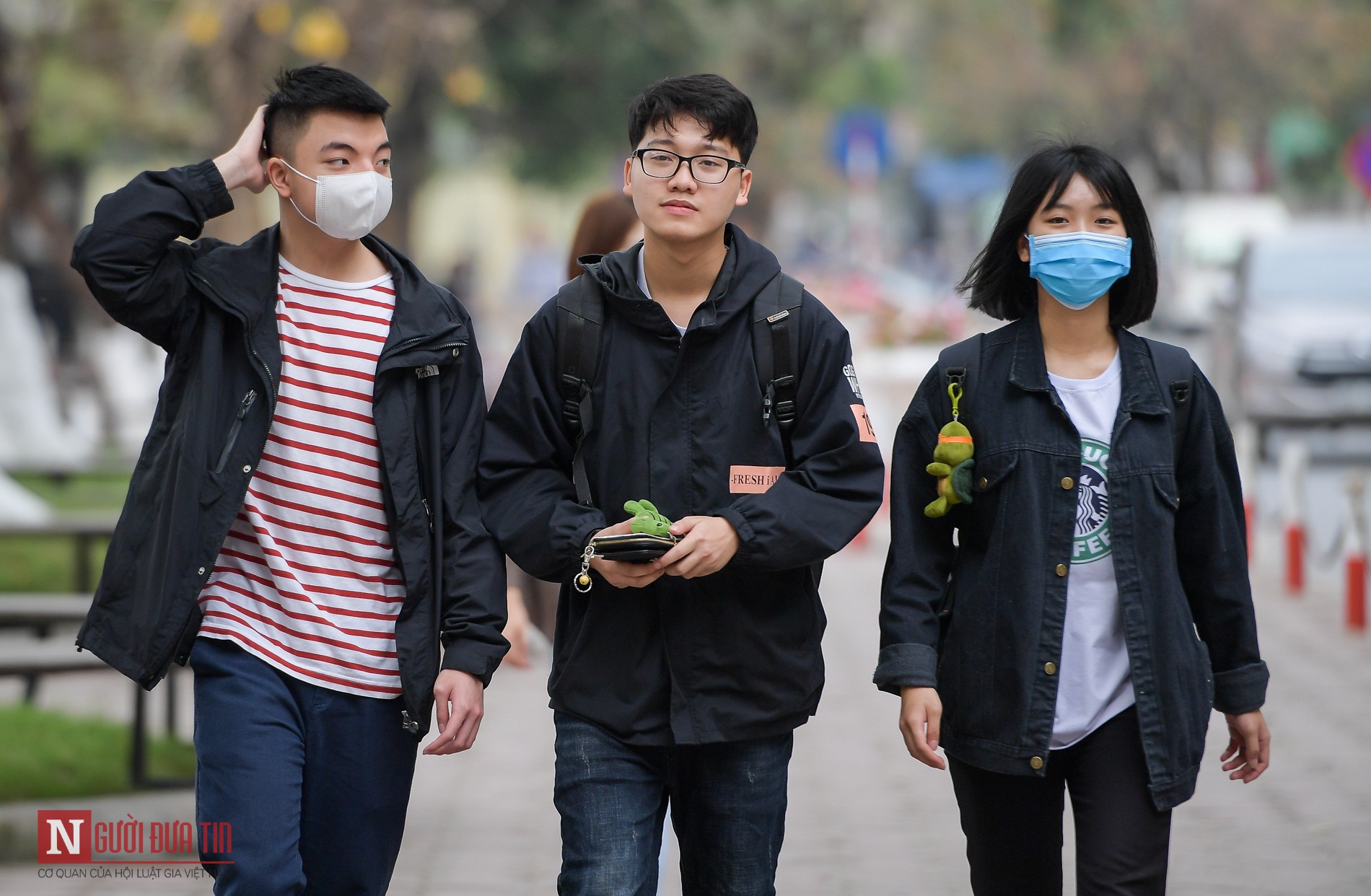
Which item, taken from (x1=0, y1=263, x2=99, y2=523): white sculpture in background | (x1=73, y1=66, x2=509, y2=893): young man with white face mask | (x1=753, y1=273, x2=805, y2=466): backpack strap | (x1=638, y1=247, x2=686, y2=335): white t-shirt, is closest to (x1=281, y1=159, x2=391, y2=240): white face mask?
(x1=73, y1=66, x2=509, y2=893): young man with white face mask

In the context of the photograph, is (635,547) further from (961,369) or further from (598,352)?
(961,369)

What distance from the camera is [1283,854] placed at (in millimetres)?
5977

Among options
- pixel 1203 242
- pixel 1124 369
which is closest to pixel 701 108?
pixel 1124 369

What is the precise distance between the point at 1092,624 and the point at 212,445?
70.6 inches

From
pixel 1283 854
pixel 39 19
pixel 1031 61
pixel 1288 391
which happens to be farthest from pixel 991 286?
pixel 1031 61

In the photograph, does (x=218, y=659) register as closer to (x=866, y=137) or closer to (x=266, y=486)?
(x=266, y=486)

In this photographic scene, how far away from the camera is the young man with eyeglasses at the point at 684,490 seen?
361cm

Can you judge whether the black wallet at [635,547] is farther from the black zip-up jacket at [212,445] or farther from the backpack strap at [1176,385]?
the backpack strap at [1176,385]

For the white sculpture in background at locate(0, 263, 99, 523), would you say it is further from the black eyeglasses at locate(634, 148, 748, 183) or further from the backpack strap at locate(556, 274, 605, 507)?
the black eyeglasses at locate(634, 148, 748, 183)

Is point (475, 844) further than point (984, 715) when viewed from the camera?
Yes

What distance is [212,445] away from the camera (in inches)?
144

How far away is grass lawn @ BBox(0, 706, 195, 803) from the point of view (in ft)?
20.7

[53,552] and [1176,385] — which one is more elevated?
[1176,385]

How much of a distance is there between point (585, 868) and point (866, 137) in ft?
73.7
